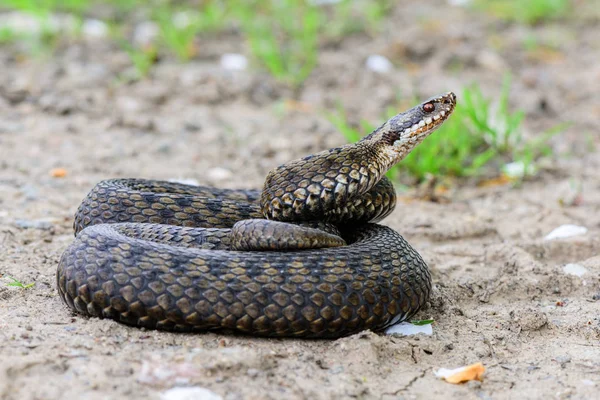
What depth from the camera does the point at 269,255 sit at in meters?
4.05

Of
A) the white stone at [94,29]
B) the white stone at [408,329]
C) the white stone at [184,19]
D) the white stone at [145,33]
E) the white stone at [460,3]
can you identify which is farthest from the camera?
the white stone at [460,3]

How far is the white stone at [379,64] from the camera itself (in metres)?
9.59

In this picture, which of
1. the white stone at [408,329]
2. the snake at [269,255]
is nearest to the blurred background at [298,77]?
the snake at [269,255]

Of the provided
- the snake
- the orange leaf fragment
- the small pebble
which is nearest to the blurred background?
the small pebble

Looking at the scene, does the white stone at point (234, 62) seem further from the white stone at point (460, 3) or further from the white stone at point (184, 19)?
the white stone at point (460, 3)

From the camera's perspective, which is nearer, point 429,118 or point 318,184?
point 318,184

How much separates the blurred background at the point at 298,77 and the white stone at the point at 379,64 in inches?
1.1

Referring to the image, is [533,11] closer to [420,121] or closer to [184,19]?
[184,19]

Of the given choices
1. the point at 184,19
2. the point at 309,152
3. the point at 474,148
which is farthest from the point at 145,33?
the point at 474,148

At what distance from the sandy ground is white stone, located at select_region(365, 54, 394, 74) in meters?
0.15

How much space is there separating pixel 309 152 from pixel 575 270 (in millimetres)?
3163

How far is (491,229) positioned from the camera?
6008mm

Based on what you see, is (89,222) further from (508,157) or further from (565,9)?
(565,9)

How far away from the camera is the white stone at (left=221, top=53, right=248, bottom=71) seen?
9352 mm
